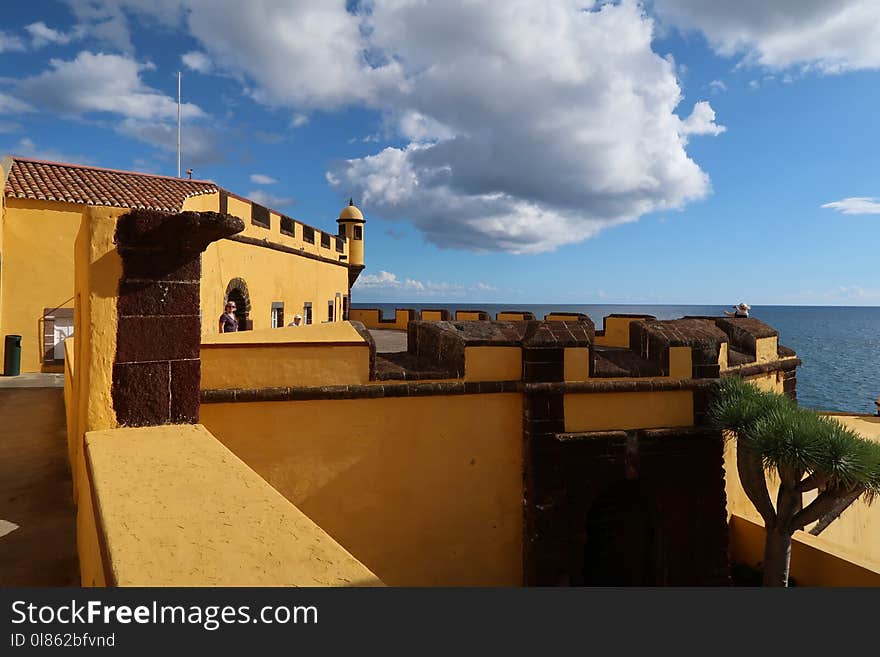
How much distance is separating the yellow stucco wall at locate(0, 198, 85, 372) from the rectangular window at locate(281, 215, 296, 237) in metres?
6.00

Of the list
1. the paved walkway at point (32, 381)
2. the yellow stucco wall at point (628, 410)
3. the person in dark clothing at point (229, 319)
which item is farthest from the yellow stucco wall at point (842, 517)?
the paved walkway at point (32, 381)

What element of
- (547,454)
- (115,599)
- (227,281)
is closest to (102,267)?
(115,599)

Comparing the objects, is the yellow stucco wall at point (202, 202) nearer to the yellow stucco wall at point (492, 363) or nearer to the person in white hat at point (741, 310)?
the yellow stucco wall at point (492, 363)

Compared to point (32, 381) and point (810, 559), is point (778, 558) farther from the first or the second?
point (32, 381)

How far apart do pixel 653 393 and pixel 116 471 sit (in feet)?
22.6

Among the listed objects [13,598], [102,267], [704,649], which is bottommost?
[704,649]

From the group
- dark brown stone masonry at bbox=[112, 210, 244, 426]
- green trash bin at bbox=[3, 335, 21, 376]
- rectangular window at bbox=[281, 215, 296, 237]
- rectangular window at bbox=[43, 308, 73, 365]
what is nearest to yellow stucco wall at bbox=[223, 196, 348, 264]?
rectangular window at bbox=[281, 215, 296, 237]

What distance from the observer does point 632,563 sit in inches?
310

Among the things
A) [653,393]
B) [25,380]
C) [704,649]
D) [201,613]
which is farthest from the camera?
[25,380]

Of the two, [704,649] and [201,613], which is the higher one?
[201,613]

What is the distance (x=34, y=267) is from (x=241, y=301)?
4.72 m

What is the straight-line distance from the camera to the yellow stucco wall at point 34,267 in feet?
37.5

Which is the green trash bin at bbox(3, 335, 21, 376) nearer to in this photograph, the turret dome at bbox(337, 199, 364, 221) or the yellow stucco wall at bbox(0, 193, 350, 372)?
the yellow stucco wall at bbox(0, 193, 350, 372)

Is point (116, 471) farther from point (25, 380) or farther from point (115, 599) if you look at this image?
point (25, 380)
